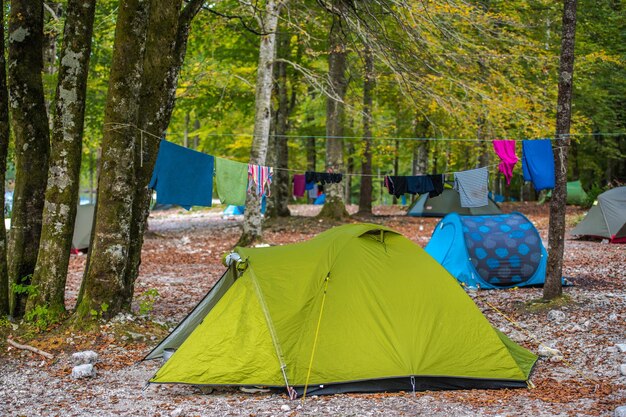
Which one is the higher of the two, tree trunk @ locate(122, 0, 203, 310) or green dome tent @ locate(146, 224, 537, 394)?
tree trunk @ locate(122, 0, 203, 310)

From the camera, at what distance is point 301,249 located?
735 cm

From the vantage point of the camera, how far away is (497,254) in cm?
1179

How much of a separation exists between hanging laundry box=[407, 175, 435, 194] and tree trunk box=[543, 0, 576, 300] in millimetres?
3504

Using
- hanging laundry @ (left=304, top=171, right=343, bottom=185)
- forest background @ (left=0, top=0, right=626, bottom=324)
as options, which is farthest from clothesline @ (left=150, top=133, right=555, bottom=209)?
hanging laundry @ (left=304, top=171, right=343, bottom=185)

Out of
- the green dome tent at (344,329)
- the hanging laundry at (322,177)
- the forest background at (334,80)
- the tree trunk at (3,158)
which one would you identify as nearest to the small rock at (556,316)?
the green dome tent at (344,329)

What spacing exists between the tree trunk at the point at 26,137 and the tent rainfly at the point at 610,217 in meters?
13.5

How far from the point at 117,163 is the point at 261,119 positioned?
326 inches

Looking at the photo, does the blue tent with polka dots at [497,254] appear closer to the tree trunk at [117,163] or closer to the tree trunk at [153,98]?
the tree trunk at [153,98]

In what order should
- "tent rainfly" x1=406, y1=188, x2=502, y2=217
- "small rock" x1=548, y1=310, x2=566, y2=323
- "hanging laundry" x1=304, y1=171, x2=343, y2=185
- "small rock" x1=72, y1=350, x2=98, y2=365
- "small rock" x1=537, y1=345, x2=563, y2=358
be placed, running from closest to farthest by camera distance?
"small rock" x1=72, y1=350, x2=98, y2=365 < "small rock" x1=537, y1=345, x2=563, y2=358 < "small rock" x1=548, y1=310, x2=566, y2=323 < "hanging laundry" x1=304, y1=171, x2=343, y2=185 < "tent rainfly" x1=406, y1=188, x2=502, y2=217

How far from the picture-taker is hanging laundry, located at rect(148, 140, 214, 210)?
8641 mm

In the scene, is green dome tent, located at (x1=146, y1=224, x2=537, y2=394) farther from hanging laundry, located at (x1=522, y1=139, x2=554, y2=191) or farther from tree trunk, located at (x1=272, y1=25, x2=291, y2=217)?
tree trunk, located at (x1=272, y1=25, x2=291, y2=217)

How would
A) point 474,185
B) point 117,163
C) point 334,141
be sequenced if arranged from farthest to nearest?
point 334,141
point 474,185
point 117,163

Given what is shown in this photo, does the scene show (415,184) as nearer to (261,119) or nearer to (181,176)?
(261,119)

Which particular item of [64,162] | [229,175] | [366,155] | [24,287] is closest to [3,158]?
[64,162]
